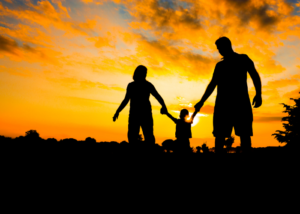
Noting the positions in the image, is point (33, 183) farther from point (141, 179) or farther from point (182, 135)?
point (182, 135)

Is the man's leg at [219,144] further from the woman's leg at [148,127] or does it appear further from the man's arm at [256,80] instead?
the woman's leg at [148,127]

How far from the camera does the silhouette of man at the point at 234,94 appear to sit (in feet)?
13.2

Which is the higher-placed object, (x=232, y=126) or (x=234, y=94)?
(x=234, y=94)

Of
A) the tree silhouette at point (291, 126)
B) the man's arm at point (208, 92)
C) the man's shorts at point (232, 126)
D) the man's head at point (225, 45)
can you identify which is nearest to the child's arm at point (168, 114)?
the man's arm at point (208, 92)

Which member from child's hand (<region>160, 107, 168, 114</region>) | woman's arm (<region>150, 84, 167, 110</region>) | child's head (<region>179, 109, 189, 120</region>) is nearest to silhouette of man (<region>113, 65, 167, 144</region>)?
woman's arm (<region>150, 84, 167, 110</region>)

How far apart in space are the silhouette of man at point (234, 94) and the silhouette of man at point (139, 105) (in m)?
1.89

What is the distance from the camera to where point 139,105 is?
5492 mm

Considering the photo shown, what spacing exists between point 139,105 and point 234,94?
2362mm

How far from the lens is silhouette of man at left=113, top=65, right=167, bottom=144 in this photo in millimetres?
5484

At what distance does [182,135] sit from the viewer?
252 inches

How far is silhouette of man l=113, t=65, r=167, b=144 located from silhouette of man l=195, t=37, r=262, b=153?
189cm

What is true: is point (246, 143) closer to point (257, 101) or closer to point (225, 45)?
point (257, 101)

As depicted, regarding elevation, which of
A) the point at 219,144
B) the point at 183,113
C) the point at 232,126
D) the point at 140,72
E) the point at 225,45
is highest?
the point at 225,45

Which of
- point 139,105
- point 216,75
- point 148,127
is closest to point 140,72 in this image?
point 139,105
